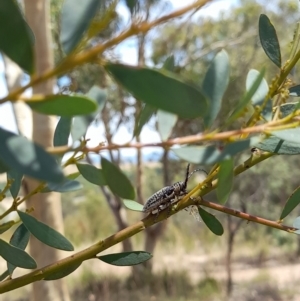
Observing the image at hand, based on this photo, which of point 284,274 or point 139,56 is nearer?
point 139,56

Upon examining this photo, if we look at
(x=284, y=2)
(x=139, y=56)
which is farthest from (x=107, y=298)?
(x=284, y=2)

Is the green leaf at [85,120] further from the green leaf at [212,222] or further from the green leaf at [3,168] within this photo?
the green leaf at [212,222]

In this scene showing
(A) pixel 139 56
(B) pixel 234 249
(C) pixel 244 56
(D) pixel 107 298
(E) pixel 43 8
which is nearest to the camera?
(E) pixel 43 8

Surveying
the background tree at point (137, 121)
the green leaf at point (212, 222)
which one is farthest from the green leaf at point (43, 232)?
the green leaf at point (212, 222)

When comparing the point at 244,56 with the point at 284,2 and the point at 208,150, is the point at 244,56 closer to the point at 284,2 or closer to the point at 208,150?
the point at 284,2

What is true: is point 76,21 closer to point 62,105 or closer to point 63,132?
point 62,105

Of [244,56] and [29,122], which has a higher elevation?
[244,56]

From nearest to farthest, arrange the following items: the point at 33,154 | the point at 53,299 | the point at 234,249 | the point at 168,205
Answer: the point at 33,154, the point at 168,205, the point at 53,299, the point at 234,249
